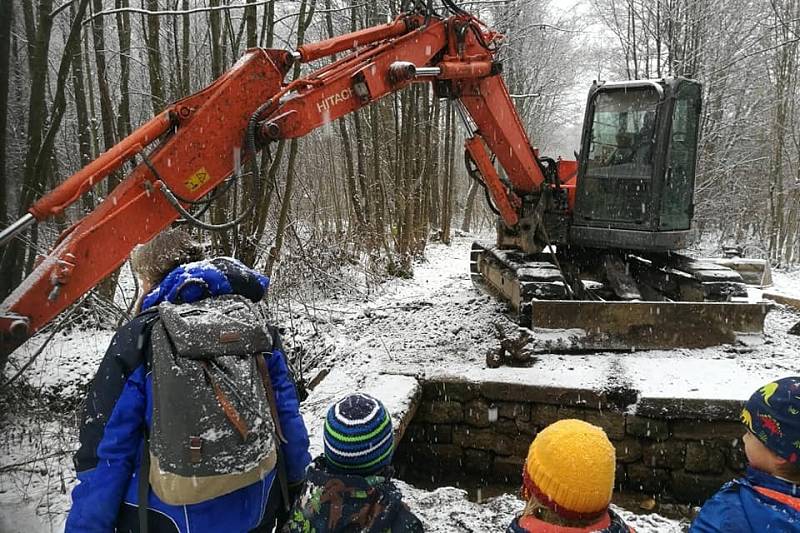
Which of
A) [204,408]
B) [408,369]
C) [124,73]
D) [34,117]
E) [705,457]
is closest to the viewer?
[204,408]

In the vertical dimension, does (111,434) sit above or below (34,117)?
below

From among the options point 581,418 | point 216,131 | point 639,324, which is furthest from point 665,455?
point 216,131

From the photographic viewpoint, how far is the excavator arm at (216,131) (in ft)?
10.5

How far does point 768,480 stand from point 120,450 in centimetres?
197

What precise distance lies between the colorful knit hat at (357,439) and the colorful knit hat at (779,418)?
113 centimetres

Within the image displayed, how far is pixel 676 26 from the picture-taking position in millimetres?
14734

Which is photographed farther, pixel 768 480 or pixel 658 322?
pixel 658 322

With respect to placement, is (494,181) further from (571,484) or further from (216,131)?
(571,484)

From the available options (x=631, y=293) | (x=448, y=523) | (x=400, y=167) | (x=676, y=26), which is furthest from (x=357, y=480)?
(x=676, y=26)

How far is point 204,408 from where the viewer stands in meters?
1.75

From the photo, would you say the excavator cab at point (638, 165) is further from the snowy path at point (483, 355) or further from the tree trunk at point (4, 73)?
the tree trunk at point (4, 73)

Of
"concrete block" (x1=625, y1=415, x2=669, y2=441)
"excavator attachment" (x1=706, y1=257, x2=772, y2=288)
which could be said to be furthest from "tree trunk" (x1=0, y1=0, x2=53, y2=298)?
"excavator attachment" (x1=706, y1=257, x2=772, y2=288)

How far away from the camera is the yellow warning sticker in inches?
154

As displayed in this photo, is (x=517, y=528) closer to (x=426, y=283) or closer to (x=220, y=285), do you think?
(x=220, y=285)
